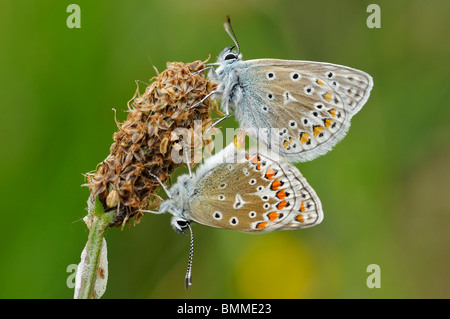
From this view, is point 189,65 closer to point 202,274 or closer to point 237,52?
point 237,52

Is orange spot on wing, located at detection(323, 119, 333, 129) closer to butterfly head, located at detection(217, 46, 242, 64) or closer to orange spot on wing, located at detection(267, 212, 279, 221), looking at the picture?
butterfly head, located at detection(217, 46, 242, 64)

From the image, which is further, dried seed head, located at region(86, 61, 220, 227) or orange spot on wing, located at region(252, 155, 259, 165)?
orange spot on wing, located at region(252, 155, 259, 165)

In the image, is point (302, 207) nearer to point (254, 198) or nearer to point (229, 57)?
→ point (254, 198)

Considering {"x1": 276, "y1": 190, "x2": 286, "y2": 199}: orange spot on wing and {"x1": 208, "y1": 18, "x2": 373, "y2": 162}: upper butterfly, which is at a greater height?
{"x1": 208, "y1": 18, "x2": 373, "y2": 162}: upper butterfly

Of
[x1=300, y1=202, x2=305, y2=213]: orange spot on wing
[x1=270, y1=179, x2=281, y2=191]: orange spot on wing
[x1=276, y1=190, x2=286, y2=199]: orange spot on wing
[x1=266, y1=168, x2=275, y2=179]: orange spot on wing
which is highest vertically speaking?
[x1=266, y1=168, x2=275, y2=179]: orange spot on wing

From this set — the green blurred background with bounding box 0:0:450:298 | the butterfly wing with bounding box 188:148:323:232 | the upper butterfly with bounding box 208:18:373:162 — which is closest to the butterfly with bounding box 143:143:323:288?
the butterfly wing with bounding box 188:148:323:232

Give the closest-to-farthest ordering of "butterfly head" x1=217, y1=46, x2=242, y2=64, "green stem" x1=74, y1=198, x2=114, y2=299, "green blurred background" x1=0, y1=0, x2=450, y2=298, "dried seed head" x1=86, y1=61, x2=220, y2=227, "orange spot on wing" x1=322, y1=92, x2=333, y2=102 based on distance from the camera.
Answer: "green stem" x1=74, y1=198, x2=114, y2=299, "dried seed head" x1=86, y1=61, x2=220, y2=227, "butterfly head" x1=217, y1=46, x2=242, y2=64, "orange spot on wing" x1=322, y1=92, x2=333, y2=102, "green blurred background" x1=0, y1=0, x2=450, y2=298

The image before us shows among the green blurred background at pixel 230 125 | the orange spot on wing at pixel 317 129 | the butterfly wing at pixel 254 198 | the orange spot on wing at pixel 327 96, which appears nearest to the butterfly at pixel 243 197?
the butterfly wing at pixel 254 198

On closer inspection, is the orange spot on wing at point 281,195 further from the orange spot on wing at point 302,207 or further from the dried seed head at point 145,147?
the dried seed head at point 145,147
